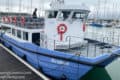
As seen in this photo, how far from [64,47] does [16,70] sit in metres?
3.01

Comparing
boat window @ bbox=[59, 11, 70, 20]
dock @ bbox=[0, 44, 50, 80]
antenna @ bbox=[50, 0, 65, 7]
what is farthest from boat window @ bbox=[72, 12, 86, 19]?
dock @ bbox=[0, 44, 50, 80]

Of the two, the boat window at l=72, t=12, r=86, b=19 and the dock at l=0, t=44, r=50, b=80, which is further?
the boat window at l=72, t=12, r=86, b=19

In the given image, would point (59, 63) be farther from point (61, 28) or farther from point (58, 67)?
point (61, 28)

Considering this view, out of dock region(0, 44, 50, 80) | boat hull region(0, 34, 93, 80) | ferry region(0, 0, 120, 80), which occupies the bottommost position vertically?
dock region(0, 44, 50, 80)

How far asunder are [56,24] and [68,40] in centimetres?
107

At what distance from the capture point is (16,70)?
41.4 ft

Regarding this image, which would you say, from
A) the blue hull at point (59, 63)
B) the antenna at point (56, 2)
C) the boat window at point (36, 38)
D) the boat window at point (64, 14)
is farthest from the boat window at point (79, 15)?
the boat window at point (36, 38)

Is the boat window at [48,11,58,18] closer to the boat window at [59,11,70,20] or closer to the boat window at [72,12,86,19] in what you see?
the boat window at [59,11,70,20]

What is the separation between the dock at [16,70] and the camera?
11.4 m

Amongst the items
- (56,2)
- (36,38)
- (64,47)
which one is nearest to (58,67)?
(64,47)

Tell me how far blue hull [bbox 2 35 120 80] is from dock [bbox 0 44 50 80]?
0.45 m

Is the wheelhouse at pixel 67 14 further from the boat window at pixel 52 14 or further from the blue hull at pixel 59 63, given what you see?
the blue hull at pixel 59 63

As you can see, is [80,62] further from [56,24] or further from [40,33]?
[40,33]

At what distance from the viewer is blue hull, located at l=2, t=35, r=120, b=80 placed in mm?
10000
